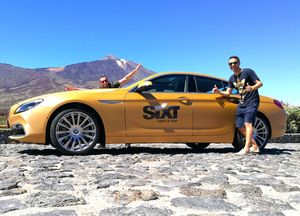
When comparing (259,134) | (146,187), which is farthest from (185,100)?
(146,187)

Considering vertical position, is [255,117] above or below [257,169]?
above

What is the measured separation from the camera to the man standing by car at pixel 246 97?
20.6 feet

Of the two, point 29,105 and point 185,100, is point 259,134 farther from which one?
point 29,105

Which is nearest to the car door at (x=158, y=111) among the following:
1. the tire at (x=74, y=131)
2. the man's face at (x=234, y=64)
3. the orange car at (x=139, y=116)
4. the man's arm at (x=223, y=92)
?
the orange car at (x=139, y=116)

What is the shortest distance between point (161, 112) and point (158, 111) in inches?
2.0

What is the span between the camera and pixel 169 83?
6.52 metres

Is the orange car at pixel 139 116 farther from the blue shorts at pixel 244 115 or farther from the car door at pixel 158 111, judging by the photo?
the blue shorts at pixel 244 115

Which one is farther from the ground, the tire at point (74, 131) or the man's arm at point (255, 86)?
the man's arm at point (255, 86)

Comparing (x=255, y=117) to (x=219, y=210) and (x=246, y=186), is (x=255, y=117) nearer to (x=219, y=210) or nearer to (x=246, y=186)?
(x=246, y=186)

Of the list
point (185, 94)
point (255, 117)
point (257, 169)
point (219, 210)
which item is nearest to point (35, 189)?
point (219, 210)

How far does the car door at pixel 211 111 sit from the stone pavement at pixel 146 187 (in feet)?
4.05

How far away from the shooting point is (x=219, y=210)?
2.72 meters

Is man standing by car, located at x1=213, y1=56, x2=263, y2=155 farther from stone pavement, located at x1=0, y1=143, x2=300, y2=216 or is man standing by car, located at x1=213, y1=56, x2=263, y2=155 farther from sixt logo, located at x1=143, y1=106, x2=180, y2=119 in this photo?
stone pavement, located at x1=0, y1=143, x2=300, y2=216

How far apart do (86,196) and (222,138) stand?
3855mm
